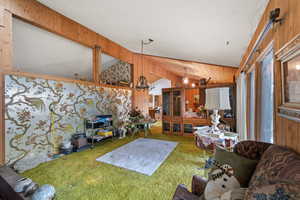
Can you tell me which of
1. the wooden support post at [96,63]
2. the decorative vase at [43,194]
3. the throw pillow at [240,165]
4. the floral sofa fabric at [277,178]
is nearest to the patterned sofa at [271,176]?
the floral sofa fabric at [277,178]

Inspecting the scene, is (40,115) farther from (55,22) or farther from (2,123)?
(55,22)

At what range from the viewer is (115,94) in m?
4.70

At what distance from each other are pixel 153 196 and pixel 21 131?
2798 mm

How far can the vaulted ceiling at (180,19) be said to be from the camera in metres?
1.84

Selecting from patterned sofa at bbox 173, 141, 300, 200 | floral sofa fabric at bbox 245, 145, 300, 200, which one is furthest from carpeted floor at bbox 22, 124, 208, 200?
floral sofa fabric at bbox 245, 145, 300, 200

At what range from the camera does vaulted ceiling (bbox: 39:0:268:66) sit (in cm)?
184

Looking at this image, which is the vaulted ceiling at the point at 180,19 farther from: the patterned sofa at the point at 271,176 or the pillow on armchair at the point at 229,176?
the pillow on armchair at the point at 229,176

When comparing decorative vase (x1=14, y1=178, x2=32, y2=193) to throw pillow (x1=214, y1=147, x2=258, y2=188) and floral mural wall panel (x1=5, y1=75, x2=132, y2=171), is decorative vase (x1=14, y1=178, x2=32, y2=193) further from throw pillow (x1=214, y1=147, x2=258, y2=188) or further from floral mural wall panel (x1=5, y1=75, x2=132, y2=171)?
throw pillow (x1=214, y1=147, x2=258, y2=188)

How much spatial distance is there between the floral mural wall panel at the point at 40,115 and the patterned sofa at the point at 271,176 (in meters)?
3.09

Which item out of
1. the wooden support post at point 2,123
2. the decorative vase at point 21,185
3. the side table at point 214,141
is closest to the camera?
the decorative vase at point 21,185

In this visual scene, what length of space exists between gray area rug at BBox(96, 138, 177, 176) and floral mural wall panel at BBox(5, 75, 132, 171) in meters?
1.25

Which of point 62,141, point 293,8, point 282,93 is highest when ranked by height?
point 293,8

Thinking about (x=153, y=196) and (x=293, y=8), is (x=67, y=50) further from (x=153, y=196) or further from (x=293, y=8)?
(x=293, y=8)

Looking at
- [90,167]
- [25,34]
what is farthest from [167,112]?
[25,34]
